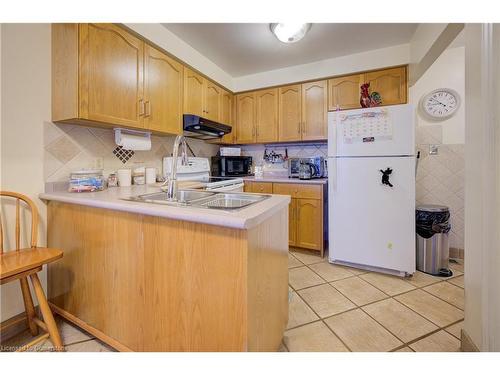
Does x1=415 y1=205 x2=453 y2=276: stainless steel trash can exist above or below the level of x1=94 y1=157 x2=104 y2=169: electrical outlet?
below

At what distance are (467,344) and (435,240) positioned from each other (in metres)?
1.16

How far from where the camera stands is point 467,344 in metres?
1.12

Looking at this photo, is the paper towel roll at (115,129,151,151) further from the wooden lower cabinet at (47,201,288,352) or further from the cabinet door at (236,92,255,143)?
the cabinet door at (236,92,255,143)

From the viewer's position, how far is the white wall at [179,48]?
182cm

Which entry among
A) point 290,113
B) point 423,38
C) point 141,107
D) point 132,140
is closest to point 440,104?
point 423,38

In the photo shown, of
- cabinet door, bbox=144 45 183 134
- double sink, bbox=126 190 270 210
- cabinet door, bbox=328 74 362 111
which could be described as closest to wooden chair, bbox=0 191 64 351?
double sink, bbox=126 190 270 210

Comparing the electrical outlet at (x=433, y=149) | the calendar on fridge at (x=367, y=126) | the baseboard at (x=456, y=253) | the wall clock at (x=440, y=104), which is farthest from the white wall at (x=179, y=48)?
the baseboard at (x=456, y=253)

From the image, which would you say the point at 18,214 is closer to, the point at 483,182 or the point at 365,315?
the point at 365,315

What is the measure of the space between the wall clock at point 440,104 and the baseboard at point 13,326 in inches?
151

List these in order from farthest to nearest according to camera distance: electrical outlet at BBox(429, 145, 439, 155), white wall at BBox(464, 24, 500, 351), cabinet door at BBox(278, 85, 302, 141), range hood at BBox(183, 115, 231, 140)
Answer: cabinet door at BBox(278, 85, 302, 141) → electrical outlet at BBox(429, 145, 439, 155) → range hood at BBox(183, 115, 231, 140) → white wall at BBox(464, 24, 500, 351)

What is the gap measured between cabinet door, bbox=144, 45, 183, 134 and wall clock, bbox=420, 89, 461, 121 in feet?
8.66

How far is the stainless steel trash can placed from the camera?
2041 millimetres

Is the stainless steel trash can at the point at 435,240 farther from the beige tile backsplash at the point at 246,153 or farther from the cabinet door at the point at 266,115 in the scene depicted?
the cabinet door at the point at 266,115

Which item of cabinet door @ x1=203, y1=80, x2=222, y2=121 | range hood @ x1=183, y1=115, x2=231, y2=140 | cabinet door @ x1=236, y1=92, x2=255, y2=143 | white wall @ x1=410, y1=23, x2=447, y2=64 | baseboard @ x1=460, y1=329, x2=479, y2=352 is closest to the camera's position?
baseboard @ x1=460, y1=329, x2=479, y2=352
